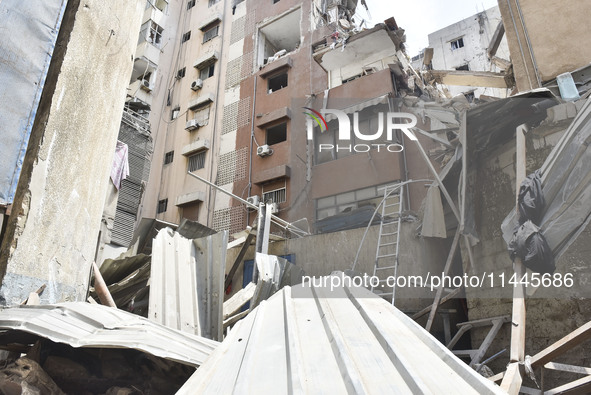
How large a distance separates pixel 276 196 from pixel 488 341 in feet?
34.4

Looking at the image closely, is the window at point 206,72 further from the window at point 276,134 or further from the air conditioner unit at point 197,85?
the window at point 276,134

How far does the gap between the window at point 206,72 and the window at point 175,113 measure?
201cm

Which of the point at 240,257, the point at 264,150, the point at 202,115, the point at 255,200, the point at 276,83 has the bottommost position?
the point at 240,257

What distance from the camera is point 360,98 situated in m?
13.3

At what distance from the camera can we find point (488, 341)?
467 cm

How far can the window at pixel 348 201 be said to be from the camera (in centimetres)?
1202

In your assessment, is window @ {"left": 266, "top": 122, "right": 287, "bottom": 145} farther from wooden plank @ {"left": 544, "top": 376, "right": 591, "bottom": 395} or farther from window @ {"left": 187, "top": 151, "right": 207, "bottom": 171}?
wooden plank @ {"left": 544, "top": 376, "right": 591, "bottom": 395}

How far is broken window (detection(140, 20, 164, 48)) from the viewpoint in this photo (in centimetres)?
1727

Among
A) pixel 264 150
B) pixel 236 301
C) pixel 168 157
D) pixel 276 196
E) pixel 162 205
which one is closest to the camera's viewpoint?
pixel 236 301

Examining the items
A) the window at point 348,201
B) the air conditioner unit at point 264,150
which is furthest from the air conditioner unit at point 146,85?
the window at point 348,201

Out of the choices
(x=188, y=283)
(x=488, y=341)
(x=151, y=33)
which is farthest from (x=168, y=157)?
(x=488, y=341)

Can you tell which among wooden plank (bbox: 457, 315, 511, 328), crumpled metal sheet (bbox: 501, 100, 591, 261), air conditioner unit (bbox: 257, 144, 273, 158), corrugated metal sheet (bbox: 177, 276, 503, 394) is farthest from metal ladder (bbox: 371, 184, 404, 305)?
air conditioner unit (bbox: 257, 144, 273, 158)

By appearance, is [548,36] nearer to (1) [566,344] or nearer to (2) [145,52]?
(1) [566,344]

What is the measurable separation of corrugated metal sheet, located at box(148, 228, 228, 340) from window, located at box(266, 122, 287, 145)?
39.2ft
